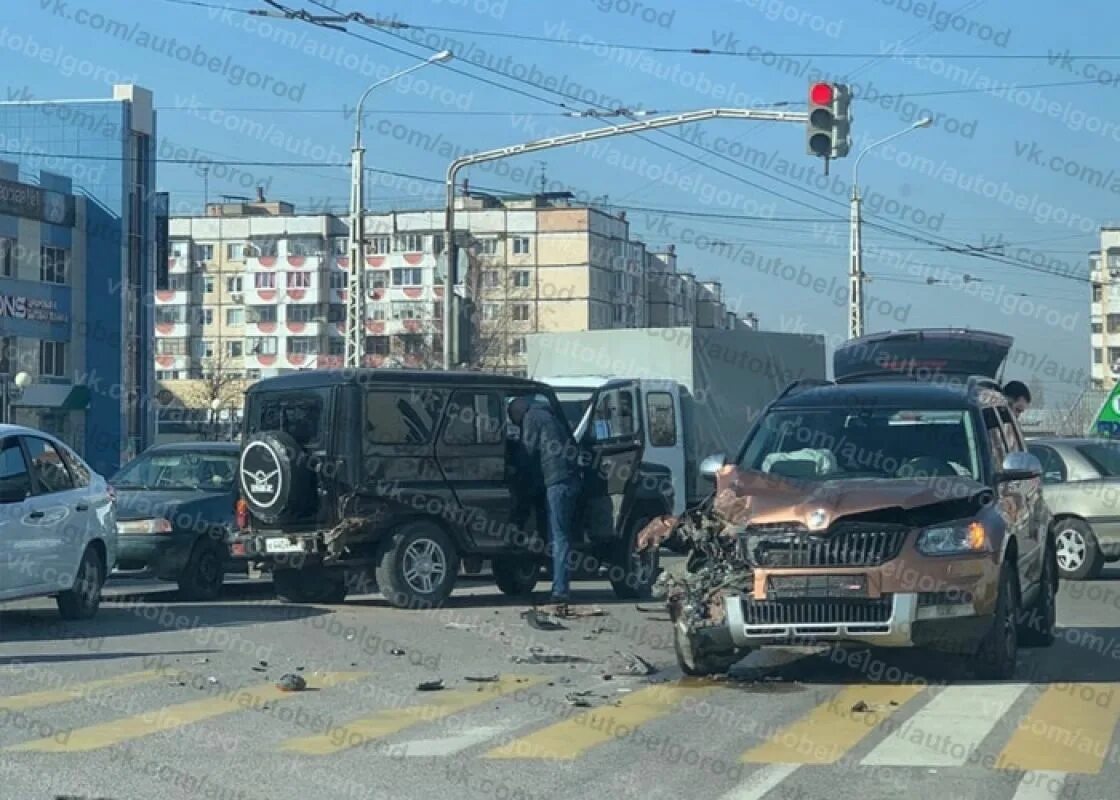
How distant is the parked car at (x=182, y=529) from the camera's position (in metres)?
17.2

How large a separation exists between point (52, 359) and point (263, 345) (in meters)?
57.9

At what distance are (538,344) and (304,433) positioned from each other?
13986 mm

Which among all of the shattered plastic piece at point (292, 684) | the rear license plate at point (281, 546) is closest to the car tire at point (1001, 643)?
the shattered plastic piece at point (292, 684)

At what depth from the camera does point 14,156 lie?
6406cm

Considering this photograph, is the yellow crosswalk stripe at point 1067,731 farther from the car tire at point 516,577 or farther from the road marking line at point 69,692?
the car tire at point 516,577

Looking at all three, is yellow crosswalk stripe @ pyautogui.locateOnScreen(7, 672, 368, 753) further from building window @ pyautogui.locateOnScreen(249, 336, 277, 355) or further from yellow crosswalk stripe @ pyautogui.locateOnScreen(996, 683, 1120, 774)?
building window @ pyautogui.locateOnScreen(249, 336, 277, 355)

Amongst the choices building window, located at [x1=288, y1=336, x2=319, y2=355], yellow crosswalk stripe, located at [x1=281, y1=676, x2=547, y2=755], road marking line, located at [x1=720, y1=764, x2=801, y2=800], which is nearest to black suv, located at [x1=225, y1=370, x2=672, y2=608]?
yellow crosswalk stripe, located at [x1=281, y1=676, x2=547, y2=755]

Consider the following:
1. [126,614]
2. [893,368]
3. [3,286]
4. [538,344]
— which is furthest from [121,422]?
[126,614]

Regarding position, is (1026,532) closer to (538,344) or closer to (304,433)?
(304,433)

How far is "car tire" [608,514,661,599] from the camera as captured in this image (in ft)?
55.4

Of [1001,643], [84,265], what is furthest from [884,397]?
[84,265]

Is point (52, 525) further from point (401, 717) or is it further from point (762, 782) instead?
point (762, 782)

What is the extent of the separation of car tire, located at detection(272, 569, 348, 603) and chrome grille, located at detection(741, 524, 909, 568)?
22.9 feet

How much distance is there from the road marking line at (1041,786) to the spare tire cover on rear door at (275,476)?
8.39 meters
